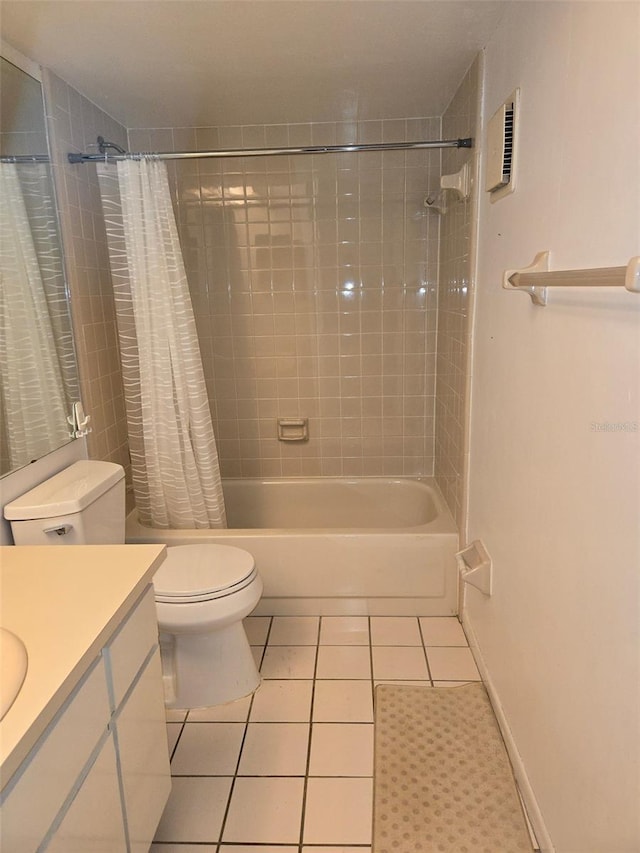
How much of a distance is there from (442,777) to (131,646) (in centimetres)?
102

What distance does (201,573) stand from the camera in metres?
1.96

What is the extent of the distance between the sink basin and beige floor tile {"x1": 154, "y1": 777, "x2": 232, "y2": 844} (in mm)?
860

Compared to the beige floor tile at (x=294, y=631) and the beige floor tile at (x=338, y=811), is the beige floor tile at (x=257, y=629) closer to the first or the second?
the beige floor tile at (x=294, y=631)

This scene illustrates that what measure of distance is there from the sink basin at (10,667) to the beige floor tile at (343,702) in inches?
46.5

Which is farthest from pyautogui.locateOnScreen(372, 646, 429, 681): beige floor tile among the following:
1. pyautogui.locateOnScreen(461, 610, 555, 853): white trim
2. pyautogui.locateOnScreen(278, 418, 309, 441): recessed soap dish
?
pyautogui.locateOnScreen(278, 418, 309, 441): recessed soap dish

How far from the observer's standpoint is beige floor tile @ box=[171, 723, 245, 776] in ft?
5.65

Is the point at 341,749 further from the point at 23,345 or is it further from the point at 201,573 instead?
the point at 23,345

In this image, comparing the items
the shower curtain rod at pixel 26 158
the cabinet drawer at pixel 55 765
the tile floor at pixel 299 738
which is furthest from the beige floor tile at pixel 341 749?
the shower curtain rod at pixel 26 158

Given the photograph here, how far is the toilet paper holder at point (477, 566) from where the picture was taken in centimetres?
194

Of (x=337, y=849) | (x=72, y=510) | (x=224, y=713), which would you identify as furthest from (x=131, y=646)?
(x=224, y=713)

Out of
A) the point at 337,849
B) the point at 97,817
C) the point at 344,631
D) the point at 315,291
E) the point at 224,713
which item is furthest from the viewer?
the point at 315,291

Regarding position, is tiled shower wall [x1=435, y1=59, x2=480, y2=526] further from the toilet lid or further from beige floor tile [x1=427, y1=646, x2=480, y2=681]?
the toilet lid

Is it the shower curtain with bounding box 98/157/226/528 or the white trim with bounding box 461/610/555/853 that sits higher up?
the shower curtain with bounding box 98/157/226/528

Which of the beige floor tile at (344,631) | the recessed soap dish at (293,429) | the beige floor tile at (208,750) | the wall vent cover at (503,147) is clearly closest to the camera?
the wall vent cover at (503,147)
